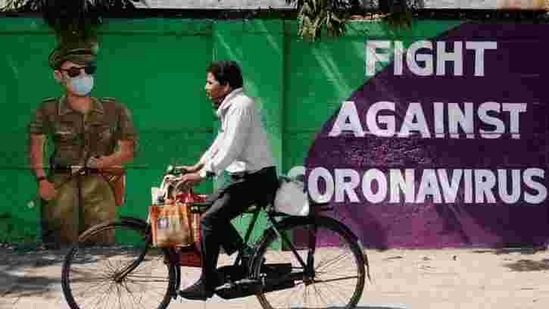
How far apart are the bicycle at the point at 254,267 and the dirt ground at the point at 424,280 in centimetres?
47

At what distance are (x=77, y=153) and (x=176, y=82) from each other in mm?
1101

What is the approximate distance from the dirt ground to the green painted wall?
0.85m

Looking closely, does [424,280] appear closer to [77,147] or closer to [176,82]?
[176,82]

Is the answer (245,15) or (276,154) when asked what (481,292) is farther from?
(245,15)

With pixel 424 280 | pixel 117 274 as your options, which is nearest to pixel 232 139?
pixel 117 274

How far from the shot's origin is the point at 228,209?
5.25 metres

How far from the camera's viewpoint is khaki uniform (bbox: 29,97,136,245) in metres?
7.69

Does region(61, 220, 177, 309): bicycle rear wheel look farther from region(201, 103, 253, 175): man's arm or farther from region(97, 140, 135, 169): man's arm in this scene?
region(97, 140, 135, 169): man's arm

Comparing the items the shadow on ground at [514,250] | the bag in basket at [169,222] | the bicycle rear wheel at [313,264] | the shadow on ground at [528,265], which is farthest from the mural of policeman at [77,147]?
the shadow on ground at [528,265]

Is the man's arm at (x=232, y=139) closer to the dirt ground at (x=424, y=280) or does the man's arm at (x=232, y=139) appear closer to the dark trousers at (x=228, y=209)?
the dark trousers at (x=228, y=209)

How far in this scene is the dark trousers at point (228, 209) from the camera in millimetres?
5242

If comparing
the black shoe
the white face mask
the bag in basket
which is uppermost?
the white face mask

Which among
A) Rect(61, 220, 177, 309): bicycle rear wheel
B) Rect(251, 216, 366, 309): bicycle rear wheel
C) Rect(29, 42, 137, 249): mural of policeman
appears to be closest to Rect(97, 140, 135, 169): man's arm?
Rect(29, 42, 137, 249): mural of policeman

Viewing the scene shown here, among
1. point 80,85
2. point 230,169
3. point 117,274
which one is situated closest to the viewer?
point 230,169
